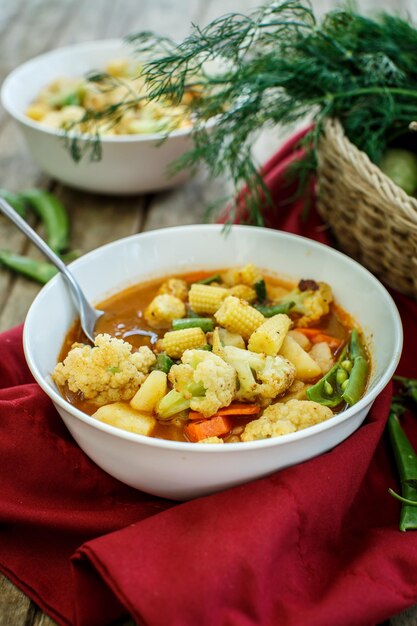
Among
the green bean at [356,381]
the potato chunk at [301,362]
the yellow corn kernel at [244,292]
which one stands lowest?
the yellow corn kernel at [244,292]

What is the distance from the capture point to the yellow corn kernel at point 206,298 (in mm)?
2311

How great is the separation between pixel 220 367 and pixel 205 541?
0.46 metres

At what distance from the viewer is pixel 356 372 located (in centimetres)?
208

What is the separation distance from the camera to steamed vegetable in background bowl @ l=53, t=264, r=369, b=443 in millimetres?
1902

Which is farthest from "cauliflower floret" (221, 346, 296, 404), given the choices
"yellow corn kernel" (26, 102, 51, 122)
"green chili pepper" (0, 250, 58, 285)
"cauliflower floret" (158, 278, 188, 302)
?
"yellow corn kernel" (26, 102, 51, 122)

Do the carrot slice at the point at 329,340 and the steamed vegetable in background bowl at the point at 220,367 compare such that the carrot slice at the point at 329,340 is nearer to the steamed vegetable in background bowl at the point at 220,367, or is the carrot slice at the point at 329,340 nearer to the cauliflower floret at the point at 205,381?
the steamed vegetable in background bowl at the point at 220,367

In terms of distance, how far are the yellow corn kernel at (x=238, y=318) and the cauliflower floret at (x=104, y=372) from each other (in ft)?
0.92

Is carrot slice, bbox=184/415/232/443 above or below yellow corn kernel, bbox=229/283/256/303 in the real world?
below

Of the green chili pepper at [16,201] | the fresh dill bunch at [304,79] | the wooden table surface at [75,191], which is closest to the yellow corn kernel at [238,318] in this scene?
the fresh dill bunch at [304,79]

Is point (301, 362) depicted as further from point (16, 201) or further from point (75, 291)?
point (16, 201)

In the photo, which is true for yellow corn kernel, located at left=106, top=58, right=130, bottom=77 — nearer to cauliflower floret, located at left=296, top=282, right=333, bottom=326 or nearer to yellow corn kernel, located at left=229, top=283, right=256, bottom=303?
yellow corn kernel, located at left=229, top=283, right=256, bottom=303

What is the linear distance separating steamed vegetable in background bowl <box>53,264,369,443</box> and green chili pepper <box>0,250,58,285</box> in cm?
67

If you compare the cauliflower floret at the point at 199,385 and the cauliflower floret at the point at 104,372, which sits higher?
the cauliflower floret at the point at 199,385

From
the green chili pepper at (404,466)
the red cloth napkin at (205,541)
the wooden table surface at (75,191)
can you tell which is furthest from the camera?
the wooden table surface at (75,191)
